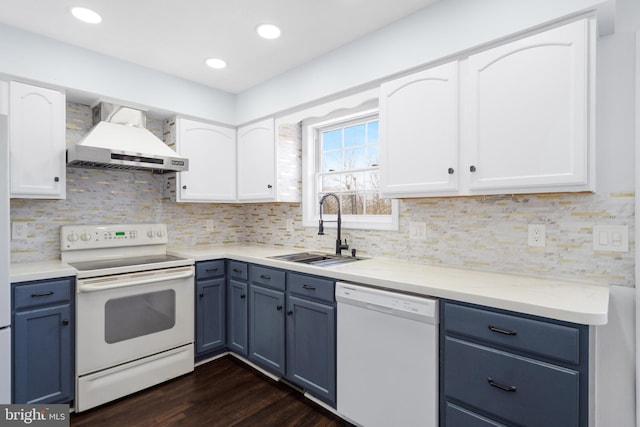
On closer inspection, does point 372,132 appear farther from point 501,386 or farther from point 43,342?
point 43,342

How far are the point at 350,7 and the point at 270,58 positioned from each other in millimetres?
851

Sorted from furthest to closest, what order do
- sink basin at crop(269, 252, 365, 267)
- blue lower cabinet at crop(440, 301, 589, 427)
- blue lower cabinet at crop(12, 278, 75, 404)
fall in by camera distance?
sink basin at crop(269, 252, 365, 267) → blue lower cabinet at crop(12, 278, 75, 404) → blue lower cabinet at crop(440, 301, 589, 427)

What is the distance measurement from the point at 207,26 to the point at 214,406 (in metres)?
2.46

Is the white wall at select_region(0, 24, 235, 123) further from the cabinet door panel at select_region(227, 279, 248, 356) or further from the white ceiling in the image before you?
the cabinet door panel at select_region(227, 279, 248, 356)

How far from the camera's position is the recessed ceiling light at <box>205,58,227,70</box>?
2.63 m

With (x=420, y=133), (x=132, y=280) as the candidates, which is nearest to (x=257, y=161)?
(x=132, y=280)

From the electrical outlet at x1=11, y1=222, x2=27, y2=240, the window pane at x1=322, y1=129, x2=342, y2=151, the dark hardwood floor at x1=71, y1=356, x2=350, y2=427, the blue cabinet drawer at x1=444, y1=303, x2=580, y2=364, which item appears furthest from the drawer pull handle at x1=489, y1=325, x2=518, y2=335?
the electrical outlet at x1=11, y1=222, x2=27, y2=240

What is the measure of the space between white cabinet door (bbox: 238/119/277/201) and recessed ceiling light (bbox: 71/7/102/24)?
1.38 meters

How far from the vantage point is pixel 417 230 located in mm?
2316

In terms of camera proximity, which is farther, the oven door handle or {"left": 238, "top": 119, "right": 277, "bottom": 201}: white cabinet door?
{"left": 238, "top": 119, "right": 277, "bottom": 201}: white cabinet door

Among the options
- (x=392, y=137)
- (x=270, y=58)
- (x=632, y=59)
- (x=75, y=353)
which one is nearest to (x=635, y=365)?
(x=632, y=59)

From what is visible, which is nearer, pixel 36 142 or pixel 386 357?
pixel 386 357

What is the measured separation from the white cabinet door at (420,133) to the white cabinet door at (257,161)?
1.19 meters

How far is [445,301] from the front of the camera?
1.57 metres
